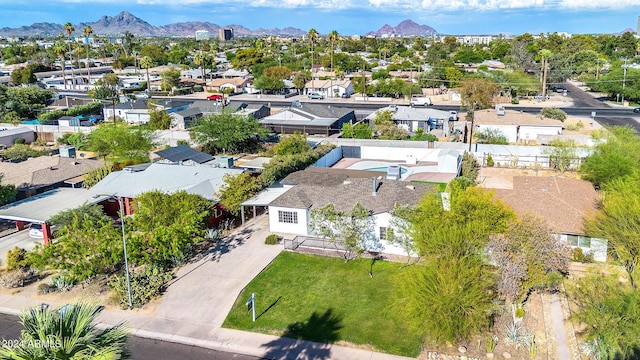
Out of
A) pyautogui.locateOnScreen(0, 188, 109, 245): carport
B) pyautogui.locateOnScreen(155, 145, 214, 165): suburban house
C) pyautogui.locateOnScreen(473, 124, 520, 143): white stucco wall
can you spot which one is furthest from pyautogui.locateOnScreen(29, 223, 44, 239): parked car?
pyautogui.locateOnScreen(473, 124, 520, 143): white stucco wall

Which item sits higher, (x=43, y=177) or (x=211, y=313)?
(x=43, y=177)

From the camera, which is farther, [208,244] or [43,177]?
[43,177]

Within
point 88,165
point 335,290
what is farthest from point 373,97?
point 335,290

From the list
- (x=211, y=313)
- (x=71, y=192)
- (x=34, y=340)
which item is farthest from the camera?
(x=71, y=192)

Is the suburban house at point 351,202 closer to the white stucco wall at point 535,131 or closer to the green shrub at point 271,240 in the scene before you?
the green shrub at point 271,240

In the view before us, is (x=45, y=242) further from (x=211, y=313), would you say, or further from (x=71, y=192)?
(x=211, y=313)

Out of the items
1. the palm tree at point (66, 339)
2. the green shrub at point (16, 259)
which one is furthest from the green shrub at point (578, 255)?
the green shrub at point (16, 259)

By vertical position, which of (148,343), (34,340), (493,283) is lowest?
(148,343)

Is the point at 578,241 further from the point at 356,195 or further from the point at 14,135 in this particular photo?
the point at 14,135
